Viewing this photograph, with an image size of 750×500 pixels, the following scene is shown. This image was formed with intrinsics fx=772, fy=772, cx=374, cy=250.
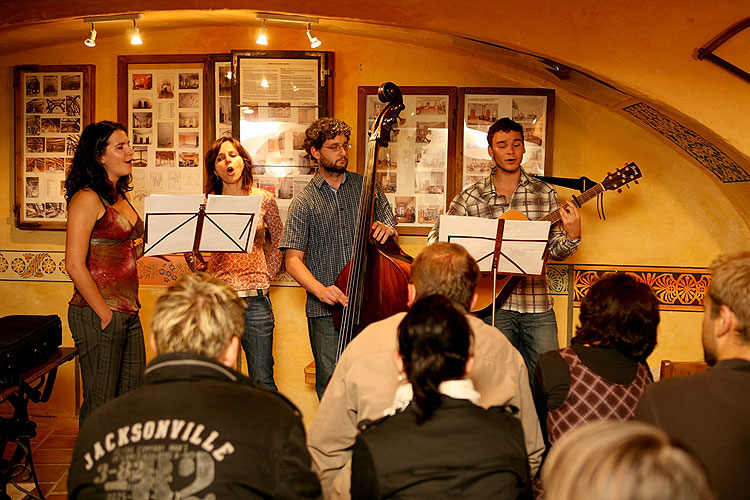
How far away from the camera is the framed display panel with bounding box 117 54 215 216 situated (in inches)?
178

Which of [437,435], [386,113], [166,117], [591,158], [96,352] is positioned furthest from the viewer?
[166,117]

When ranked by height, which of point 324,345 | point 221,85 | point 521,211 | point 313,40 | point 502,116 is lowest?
point 324,345

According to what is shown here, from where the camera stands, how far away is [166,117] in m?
4.55

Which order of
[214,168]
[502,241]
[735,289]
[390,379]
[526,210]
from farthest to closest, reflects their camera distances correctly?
[214,168] → [526,210] → [502,241] → [390,379] → [735,289]

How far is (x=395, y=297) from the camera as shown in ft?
10.5

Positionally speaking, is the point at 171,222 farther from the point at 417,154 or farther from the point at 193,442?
the point at 193,442

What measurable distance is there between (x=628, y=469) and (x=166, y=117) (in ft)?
13.4

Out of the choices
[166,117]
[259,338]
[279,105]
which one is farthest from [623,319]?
[166,117]

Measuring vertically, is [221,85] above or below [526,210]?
above

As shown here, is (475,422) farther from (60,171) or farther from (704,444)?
(60,171)

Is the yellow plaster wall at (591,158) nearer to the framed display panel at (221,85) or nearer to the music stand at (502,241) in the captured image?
the framed display panel at (221,85)

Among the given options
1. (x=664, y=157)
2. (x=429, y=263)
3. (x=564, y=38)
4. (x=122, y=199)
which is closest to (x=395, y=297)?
(x=429, y=263)

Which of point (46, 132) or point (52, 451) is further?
point (46, 132)

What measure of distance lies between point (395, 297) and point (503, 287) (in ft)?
2.26
